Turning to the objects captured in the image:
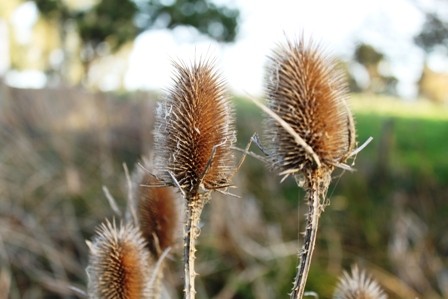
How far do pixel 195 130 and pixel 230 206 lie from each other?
3227mm

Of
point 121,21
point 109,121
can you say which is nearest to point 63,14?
point 121,21

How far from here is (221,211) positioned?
4266 millimetres

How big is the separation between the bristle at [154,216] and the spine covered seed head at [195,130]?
0.28 metres

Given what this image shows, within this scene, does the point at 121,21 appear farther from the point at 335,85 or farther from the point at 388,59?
the point at 335,85

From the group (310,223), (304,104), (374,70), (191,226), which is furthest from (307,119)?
(374,70)

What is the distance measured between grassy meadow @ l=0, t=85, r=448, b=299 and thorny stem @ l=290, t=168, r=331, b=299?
234cm

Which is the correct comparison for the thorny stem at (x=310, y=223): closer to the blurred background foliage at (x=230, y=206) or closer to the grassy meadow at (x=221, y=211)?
the blurred background foliage at (x=230, y=206)

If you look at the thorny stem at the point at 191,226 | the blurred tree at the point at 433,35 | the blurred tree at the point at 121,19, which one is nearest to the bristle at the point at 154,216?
the thorny stem at the point at 191,226

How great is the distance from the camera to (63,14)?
60.3 feet

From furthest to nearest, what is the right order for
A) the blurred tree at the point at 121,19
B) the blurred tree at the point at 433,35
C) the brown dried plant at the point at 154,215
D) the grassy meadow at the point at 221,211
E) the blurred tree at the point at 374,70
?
the blurred tree at the point at 121,19, the blurred tree at the point at 374,70, the blurred tree at the point at 433,35, the grassy meadow at the point at 221,211, the brown dried plant at the point at 154,215

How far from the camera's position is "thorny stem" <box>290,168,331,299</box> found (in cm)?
102

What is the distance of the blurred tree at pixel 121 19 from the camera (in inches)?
632

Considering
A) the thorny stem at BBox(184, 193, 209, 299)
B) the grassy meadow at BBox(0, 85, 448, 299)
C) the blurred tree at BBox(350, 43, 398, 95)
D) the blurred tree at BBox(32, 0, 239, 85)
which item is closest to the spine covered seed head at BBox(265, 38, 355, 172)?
the thorny stem at BBox(184, 193, 209, 299)

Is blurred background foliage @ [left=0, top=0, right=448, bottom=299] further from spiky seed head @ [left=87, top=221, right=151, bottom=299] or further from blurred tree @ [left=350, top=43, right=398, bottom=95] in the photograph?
blurred tree @ [left=350, top=43, right=398, bottom=95]
